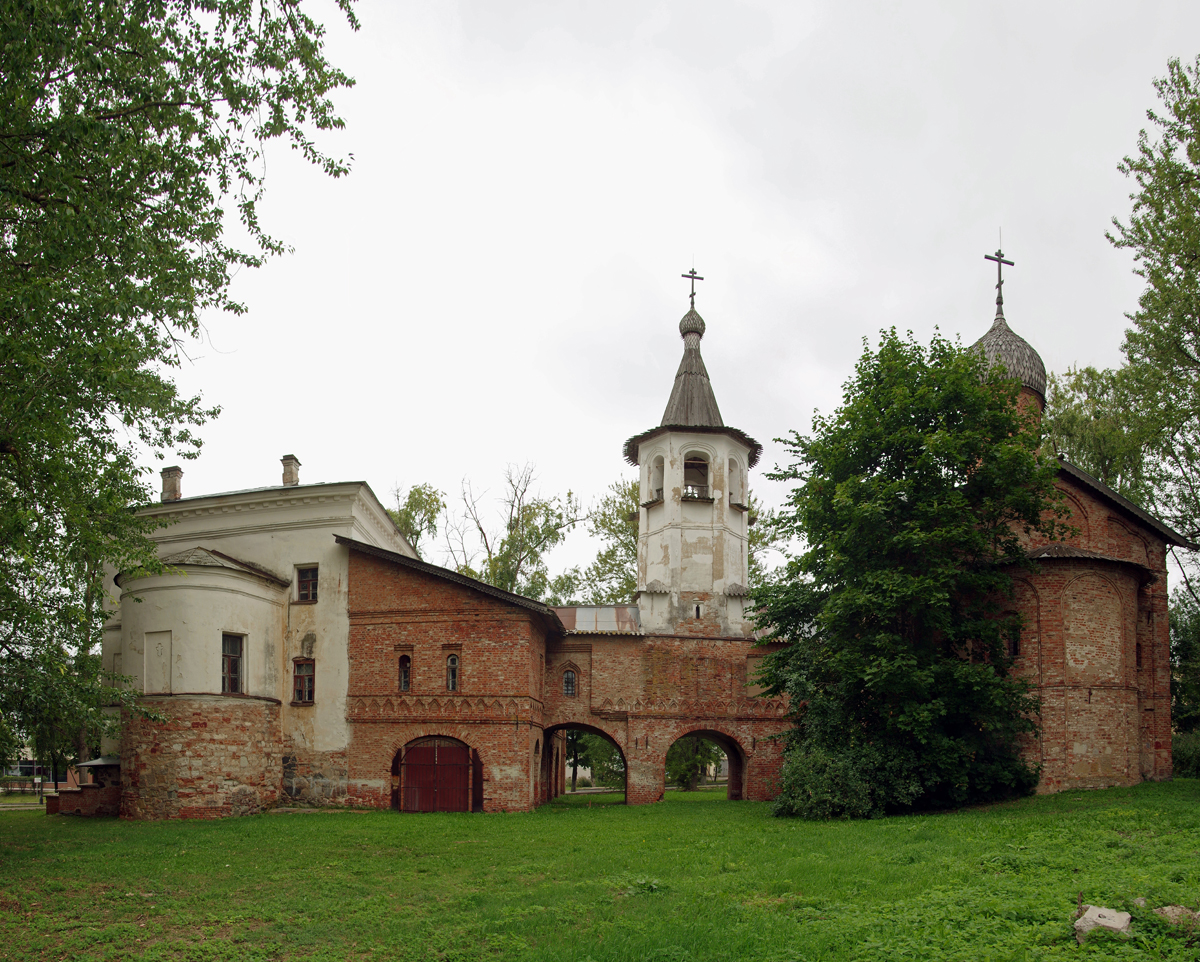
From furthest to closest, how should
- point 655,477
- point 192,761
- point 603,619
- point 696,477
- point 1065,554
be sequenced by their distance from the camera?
point 696,477, point 655,477, point 603,619, point 1065,554, point 192,761

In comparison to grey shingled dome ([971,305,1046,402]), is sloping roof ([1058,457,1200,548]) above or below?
below

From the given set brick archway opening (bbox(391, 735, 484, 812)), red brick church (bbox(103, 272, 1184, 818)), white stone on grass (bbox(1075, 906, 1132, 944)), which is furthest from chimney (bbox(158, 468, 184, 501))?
white stone on grass (bbox(1075, 906, 1132, 944))

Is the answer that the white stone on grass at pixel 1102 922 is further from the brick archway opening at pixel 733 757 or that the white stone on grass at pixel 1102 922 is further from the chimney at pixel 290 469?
the chimney at pixel 290 469

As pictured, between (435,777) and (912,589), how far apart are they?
12801 mm

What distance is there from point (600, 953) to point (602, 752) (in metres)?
36.3

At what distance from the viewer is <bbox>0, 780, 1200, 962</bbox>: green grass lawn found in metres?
9.45

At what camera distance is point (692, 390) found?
1266 inches

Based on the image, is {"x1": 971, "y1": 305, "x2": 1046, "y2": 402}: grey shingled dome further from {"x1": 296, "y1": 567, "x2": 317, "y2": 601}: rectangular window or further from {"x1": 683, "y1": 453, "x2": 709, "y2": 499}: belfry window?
{"x1": 296, "y1": 567, "x2": 317, "y2": 601}: rectangular window

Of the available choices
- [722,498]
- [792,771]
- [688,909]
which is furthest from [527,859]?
[722,498]

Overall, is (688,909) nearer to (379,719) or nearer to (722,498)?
(379,719)

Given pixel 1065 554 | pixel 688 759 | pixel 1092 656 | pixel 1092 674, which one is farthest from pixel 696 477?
pixel 688 759

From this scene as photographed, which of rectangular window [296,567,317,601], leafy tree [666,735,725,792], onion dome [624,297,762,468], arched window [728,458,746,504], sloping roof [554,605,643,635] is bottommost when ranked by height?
leafy tree [666,735,725,792]

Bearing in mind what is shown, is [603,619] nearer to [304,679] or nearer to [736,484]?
[736,484]

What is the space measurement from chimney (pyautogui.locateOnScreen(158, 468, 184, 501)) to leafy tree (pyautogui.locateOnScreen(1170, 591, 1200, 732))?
98.1 ft
